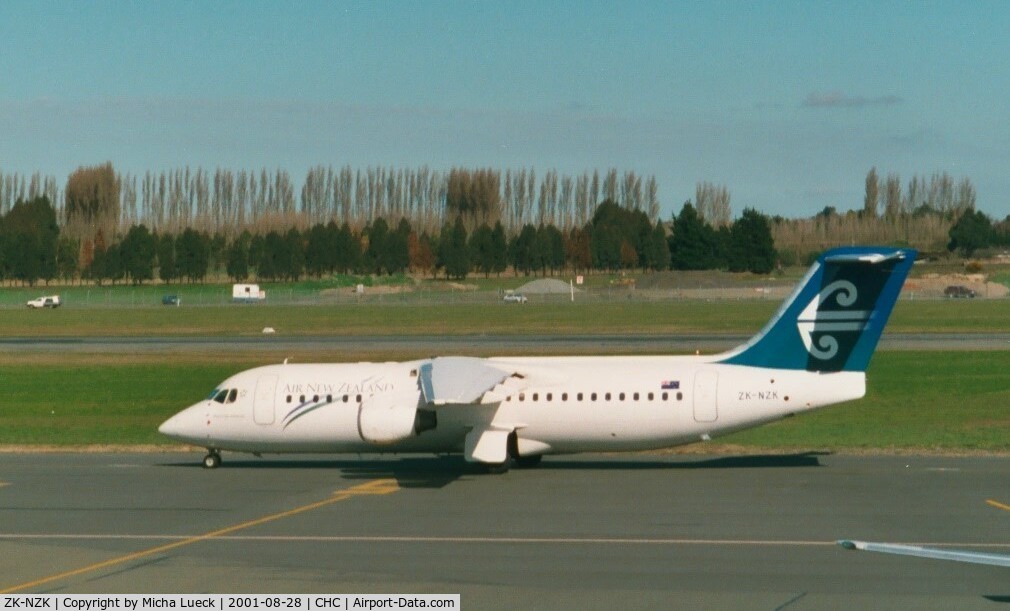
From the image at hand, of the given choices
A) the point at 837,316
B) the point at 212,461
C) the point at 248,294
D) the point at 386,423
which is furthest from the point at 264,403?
the point at 248,294

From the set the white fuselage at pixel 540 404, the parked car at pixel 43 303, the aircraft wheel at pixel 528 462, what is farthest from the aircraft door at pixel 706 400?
the parked car at pixel 43 303

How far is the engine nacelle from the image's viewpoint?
2970cm

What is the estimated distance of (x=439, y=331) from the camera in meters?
87.9

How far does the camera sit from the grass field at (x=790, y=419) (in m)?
38.6

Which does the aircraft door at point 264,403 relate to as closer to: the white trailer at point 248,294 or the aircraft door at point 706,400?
the aircraft door at point 706,400

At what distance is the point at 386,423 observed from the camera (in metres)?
29.7

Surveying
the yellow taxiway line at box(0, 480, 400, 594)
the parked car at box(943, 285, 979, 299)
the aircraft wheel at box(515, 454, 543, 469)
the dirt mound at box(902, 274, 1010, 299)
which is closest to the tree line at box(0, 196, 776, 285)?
the dirt mound at box(902, 274, 1010, 299)

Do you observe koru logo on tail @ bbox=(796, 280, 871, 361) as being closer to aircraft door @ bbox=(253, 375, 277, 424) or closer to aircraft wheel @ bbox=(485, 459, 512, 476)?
aircraft wheel @ bbox=(485, 459, 512, 476)

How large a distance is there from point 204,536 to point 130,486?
7.57m

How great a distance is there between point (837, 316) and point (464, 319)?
73385 millimetres

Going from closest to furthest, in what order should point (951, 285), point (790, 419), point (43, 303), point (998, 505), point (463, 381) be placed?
1. point (998, 505)
2. point (463, 381)
3. point (790, 419)
4. point (43, 303)
5. point (951, 285)

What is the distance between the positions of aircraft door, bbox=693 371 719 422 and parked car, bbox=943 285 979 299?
10800 centimetres

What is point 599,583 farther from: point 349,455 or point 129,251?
point 129,251

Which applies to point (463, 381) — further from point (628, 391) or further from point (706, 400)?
point (706, 400)
